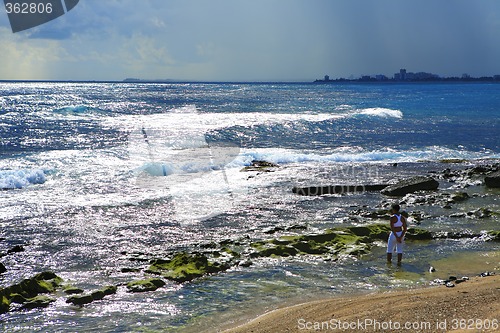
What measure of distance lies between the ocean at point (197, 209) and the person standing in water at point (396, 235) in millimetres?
362

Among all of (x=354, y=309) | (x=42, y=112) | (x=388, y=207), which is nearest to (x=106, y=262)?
(x=354, y=309)

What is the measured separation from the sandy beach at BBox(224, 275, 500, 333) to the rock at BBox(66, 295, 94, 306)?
3307 mm

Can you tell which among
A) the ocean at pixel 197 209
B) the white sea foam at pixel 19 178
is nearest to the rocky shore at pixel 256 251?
the ocean at pixel 197 209

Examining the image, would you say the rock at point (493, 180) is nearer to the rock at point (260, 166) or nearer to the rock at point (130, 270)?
the rock at point (260, 166)

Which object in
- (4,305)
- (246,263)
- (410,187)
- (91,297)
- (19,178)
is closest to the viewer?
(4,305)

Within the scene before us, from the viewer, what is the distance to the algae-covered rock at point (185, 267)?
1146 centimetres

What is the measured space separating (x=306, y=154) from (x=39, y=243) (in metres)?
20.6

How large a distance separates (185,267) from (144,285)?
1.25m

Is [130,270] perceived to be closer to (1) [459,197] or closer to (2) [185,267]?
(2) [185,267]

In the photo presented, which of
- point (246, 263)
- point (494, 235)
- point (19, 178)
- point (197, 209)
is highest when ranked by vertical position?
point (19, 178)

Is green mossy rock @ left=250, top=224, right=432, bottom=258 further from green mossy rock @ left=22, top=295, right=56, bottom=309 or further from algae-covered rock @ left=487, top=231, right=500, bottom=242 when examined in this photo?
green mossy rock @ left=22, top=295, right=56, bottom=309

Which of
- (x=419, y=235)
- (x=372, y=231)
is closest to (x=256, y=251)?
(x=372, y=231)

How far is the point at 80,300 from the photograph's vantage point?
10.1 metres

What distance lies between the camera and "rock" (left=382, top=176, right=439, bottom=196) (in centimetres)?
2064
